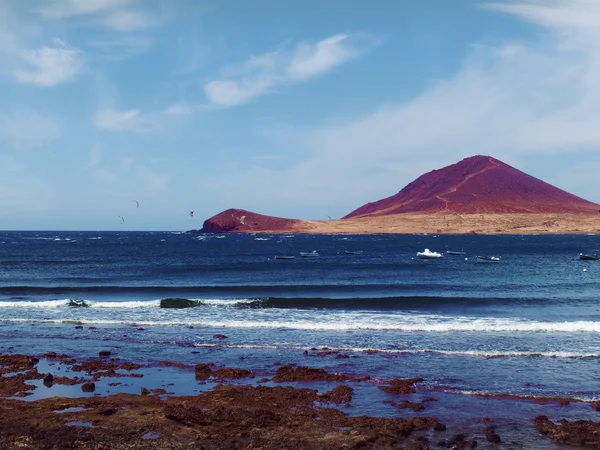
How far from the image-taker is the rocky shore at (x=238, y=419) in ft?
37.4

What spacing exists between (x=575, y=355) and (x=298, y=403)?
1145 centimetres

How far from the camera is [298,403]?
1398 centimetres

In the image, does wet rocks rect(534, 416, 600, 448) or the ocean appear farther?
the ocean

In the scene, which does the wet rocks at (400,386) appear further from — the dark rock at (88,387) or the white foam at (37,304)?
the white foam at (37,304)

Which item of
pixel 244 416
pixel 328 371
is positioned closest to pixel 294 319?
pixel 328 371

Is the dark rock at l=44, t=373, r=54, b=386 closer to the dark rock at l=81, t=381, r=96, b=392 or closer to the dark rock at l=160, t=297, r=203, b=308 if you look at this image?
the dark rock at l=81, t=381, r=96, b=392

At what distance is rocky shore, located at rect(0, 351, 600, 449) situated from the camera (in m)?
11.4

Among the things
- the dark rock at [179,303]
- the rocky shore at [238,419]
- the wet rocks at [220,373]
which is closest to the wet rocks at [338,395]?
the rocky shore at [238,419]

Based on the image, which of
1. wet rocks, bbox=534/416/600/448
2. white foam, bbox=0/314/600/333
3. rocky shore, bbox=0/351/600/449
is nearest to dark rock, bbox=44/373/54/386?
rocky shore, bbox=0/351/600/449

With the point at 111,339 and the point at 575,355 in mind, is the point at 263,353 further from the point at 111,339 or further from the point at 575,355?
the point at 575,355

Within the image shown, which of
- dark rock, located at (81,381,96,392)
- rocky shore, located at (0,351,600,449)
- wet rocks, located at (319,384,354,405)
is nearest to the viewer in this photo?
rocky shore, located at (0,351,600,449)

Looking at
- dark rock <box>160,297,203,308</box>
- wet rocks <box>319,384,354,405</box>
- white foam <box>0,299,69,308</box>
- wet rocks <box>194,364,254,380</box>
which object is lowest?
white foam <box>0,299,69,308</box>

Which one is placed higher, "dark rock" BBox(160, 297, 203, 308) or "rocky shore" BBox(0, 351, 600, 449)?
"rocky shore" BBox(0, 351, 600, 449)

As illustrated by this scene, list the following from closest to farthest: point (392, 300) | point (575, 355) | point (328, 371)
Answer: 1. point (328, 371)
2. point (575, 355)
3. point (392, 300)
